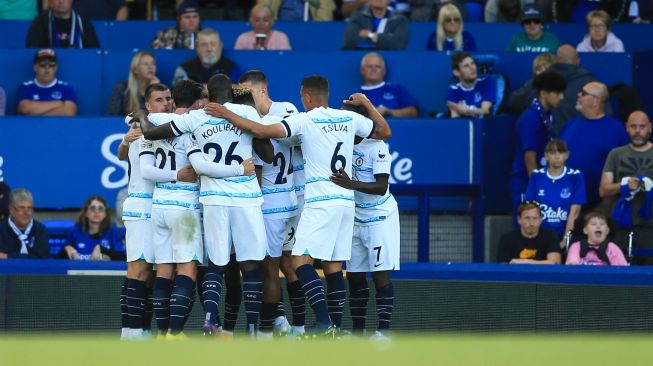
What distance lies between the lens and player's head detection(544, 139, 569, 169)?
14023mm

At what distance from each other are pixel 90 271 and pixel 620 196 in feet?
16.6

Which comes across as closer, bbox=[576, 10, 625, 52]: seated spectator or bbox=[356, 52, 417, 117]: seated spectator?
bbox=[356, 52, 417, 117]: seated spectator

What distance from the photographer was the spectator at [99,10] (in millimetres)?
17672

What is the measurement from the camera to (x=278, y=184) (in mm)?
11406

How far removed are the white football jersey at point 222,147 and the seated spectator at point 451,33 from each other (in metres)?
5.18

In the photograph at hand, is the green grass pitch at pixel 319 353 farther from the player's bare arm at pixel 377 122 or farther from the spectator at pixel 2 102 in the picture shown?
the spectator at pixel 2 102

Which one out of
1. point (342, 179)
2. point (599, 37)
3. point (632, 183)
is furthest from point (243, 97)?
point (599, 37)

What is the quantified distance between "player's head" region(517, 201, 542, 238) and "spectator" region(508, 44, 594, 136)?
1738mm

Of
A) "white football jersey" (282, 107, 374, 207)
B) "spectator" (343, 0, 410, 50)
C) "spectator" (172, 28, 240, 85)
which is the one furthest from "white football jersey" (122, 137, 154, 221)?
"spectator" (343, 0, 410, 50)

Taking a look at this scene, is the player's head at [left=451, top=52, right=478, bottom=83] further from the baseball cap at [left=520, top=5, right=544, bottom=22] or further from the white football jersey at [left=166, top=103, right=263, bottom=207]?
the white football jersey at [left=166, top=103, right=263, bottom=207]

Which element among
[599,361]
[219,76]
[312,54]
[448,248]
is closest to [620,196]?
[448,248]

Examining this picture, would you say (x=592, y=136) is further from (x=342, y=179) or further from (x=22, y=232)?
(x=22, y=232)

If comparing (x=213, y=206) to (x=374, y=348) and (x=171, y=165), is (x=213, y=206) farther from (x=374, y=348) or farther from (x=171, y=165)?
(x=374, y=348)

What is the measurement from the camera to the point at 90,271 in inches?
508
